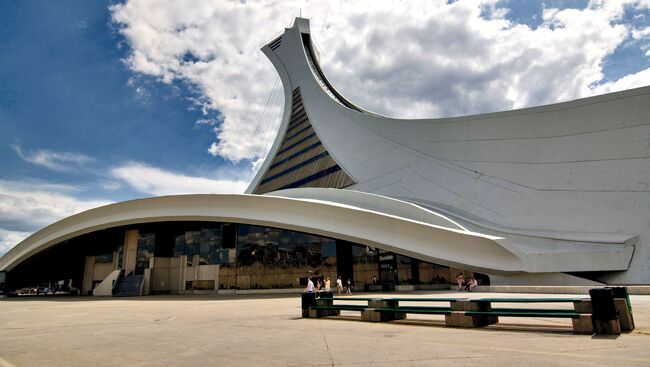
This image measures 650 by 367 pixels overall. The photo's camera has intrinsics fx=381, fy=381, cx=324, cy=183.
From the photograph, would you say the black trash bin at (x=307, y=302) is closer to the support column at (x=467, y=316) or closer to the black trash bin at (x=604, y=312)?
the support column at (x=467, y=316)

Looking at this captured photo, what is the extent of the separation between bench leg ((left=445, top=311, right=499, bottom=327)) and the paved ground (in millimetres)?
237

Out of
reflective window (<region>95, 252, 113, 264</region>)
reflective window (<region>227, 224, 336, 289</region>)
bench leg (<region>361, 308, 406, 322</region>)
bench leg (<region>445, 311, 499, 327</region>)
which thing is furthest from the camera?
reflective window (<region>95, 252, 113, 264</region>)

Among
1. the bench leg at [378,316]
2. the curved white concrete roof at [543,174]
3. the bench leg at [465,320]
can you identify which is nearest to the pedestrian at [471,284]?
the curved white concrete roof at [543,174]

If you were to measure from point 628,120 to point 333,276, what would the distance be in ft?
54.2

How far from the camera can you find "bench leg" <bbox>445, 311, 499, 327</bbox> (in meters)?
7.46

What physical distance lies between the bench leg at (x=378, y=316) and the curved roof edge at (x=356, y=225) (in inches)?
380

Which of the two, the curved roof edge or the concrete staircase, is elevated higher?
the curved roof edge

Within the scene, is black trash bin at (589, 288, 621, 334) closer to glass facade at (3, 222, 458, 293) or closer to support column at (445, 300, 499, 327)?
support column at (445, 300, 499, 327)

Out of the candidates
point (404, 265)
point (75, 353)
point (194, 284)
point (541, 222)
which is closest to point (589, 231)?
point (541, 222)

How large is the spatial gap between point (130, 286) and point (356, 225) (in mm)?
16045

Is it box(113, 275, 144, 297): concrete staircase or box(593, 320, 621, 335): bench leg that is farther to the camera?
box(113, 275, 144, 297): concrete staircase

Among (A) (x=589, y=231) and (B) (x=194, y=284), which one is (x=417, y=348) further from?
(B) (x=194, y=284)

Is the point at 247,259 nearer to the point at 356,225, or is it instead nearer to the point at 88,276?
the point at 356,225

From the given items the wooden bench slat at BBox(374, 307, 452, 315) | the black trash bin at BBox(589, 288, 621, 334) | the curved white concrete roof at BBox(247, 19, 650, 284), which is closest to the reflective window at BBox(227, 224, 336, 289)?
the curved white concrete roof at BBox(247, 19, 650, 284)
